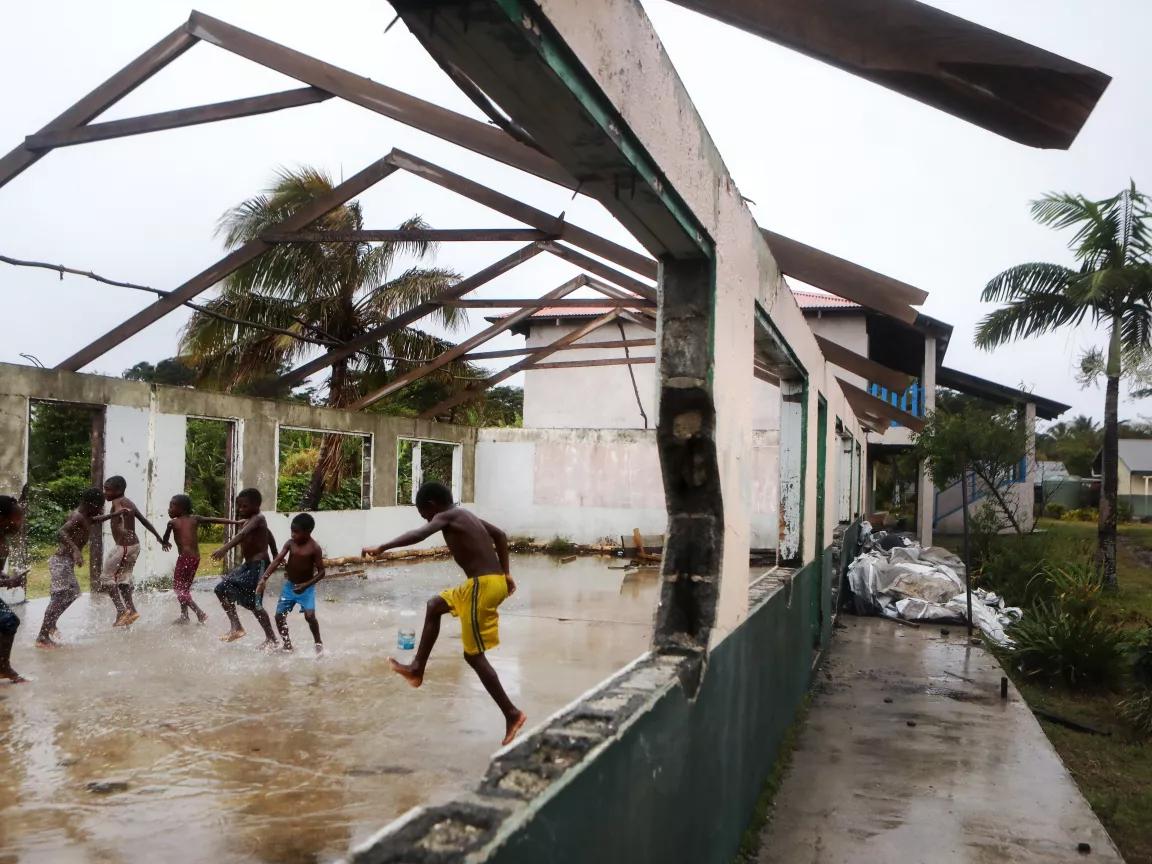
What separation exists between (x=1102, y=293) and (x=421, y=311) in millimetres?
12679

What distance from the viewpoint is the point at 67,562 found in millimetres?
7496

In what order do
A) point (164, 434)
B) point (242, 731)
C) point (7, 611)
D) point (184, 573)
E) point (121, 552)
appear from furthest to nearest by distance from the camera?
point (164, 434), point (184, 573), point (121, 552), point (7, 611), point (242, 731)

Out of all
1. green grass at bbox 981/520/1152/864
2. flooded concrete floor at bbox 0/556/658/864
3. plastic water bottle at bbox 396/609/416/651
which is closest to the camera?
flooded concrete floor at bbox 0/556/658/864

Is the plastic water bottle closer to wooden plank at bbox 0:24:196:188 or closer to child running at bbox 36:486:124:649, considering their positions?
child running at bbox 36:486:124:649

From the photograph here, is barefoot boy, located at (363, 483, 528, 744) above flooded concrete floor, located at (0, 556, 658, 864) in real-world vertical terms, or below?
above

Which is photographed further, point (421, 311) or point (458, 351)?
point (458, 351)

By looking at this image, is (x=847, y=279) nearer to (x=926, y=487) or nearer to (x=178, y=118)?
(x=178, y=118)

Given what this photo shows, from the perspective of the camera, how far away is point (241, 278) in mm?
14414

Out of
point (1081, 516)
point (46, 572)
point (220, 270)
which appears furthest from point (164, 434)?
point (1081, 516)

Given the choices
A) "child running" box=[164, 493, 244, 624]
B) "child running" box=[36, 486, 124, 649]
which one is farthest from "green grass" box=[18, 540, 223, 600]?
"child running" box=[36, 486, 124, 649]

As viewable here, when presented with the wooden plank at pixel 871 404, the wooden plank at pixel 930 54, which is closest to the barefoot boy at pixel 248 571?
the wooden plank at pixel 930 54

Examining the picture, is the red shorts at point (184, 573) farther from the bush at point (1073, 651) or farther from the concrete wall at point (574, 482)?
the concrete wall at point (574, 482)

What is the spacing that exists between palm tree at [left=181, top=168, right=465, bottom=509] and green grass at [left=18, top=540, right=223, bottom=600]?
1.89 m

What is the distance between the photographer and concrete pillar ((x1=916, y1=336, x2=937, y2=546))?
66.6ft
